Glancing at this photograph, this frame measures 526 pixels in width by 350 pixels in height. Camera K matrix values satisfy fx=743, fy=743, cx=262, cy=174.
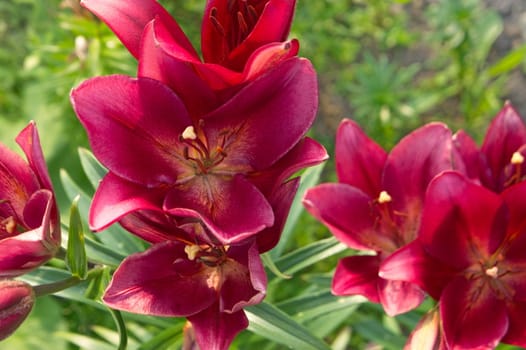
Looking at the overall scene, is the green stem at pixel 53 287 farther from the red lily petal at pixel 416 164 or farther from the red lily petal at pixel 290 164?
the red lily petal at pixel 416 164

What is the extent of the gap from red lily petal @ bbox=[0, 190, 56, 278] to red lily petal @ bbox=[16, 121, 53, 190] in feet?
0.08

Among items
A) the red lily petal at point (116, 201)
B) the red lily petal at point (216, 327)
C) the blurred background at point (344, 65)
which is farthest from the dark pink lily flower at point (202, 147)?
the blurred background at point (344, 65)

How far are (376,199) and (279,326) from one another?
0.21 m

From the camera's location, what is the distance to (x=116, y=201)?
0.70 m

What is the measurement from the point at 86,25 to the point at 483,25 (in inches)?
41.7

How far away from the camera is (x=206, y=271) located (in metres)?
0.82

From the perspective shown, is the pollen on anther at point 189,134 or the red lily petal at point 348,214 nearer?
the pollen on anther at point 189,134

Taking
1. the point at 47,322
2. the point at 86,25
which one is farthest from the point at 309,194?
the point at 47,322

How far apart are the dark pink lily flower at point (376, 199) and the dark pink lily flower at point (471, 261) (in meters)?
0.06

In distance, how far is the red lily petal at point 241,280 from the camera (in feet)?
2.32

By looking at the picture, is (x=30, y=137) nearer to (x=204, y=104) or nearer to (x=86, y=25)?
(x=204, y=104)

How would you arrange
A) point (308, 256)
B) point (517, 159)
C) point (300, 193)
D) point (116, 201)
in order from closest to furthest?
point (116, 201), point (517, 159), point (308, 256), point (300, 193)

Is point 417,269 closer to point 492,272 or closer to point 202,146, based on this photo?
point 492,272

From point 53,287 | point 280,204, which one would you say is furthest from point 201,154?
point 53,287
